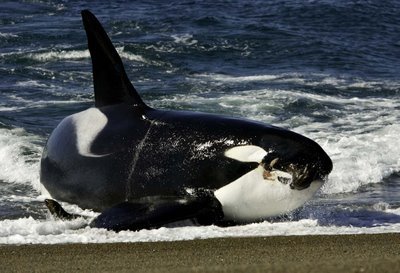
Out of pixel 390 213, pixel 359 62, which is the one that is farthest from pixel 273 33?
pixel 390 213

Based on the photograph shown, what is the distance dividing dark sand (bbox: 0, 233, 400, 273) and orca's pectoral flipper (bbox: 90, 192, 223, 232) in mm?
1143

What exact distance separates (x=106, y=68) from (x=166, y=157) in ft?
5.76

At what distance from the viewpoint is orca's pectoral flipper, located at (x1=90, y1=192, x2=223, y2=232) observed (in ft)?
40.5

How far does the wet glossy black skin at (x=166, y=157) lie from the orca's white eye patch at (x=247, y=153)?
0.05 meters

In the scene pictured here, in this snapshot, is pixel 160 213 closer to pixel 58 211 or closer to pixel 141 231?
pixel 141 231

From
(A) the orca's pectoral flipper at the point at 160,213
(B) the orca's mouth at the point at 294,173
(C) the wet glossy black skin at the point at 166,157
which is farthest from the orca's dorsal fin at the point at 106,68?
(B) the orca's mouth at the point at 294,173

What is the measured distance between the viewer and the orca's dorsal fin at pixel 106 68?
14.1m

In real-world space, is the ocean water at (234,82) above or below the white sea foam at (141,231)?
below

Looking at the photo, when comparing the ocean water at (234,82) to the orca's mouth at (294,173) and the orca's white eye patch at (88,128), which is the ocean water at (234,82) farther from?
the orca's white eye patch at (88,128)

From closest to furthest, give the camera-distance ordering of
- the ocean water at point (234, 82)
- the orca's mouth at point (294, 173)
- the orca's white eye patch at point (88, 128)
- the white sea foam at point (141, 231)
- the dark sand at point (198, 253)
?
the dark sand at point (198, 253) < the white sea foam at point (141, 231) < the orca's mouth at point (294, 173) < the ocean water at point (234, 82) < the orca's white eye patch at point (88, 128)

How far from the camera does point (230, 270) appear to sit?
800 cm

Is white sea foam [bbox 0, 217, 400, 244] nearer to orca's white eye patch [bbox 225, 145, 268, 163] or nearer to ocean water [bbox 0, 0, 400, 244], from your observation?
ocean water [bbox 0, 0, 400, 244]

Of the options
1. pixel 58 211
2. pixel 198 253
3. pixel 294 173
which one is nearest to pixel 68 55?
pixel 58 211

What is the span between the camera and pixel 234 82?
29.3 metres
